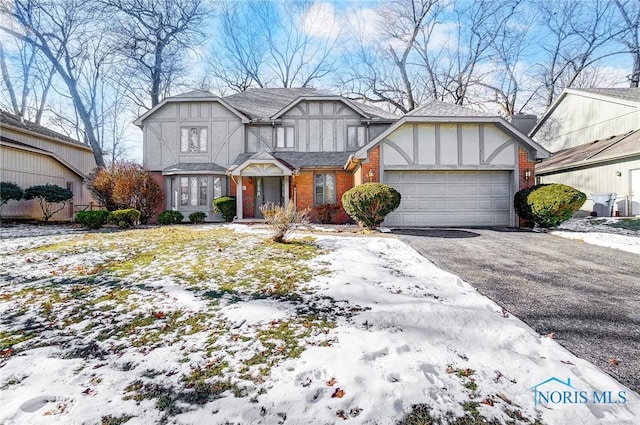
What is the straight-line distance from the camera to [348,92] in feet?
88.2

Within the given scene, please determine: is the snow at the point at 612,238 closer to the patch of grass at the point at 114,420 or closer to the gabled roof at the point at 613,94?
the gabled roof at the point at 613,94

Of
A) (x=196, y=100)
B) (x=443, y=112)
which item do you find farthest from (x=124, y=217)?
(x=443, y=112)

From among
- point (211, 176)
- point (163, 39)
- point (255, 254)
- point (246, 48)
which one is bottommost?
point (255, 254)

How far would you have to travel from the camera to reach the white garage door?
1222cm

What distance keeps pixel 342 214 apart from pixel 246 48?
2200 centimetres

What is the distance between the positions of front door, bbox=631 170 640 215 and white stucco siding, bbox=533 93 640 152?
4349 millimetres

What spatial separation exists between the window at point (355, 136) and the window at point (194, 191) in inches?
318

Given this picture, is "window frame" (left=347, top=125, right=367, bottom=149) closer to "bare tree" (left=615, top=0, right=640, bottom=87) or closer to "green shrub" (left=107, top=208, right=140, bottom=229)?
"green shrub" (left=107, top=208, right=140, bottom=229)

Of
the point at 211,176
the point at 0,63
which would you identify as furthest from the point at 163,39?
the point at 211,176

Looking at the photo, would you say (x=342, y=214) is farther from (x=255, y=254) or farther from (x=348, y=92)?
(x=348, y=92)

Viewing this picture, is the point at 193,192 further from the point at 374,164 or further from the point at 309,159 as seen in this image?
the point at 374,164

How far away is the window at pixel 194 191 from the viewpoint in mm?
16078

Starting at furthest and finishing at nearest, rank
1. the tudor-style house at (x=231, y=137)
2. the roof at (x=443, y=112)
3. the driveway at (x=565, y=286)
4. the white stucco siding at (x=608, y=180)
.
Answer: the tudor-style house at (x=231, y=137) → the white stucco siding at (x=608, y=180) → the roof at (x=443, y=112) → the driveway at (x=565, y=286)

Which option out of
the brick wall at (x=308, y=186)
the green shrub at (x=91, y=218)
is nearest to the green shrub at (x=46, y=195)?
Result: the green shrub at (x=91, y=218)
